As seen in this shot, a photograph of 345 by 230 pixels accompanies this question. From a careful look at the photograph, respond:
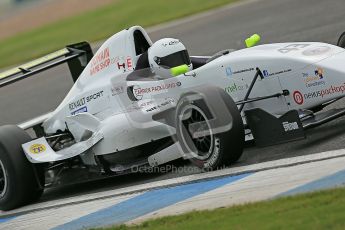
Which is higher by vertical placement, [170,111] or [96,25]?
[170,111]

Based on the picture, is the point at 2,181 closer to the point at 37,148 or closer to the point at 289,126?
the point at 37,148

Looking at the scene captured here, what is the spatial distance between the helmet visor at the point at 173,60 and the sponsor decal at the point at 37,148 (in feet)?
5.00

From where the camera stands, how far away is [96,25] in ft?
75.6

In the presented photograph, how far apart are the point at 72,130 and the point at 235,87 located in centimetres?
217

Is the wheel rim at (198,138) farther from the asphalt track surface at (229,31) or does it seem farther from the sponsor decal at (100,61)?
the asphalt track surface at (229,31)

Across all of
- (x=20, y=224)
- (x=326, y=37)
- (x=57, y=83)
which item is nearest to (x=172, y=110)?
(x=20, y=224)

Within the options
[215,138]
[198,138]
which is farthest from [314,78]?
[198,138]

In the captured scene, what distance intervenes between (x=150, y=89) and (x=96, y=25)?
14.6 m

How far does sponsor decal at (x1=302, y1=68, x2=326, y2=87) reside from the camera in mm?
7535

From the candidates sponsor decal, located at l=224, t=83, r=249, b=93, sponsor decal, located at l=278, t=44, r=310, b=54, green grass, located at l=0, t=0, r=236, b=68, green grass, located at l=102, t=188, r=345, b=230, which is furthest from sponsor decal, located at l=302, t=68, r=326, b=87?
green grass, located at l=0, t=0, r=236, b=68

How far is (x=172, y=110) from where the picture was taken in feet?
27.3

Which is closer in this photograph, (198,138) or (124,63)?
(198,138)

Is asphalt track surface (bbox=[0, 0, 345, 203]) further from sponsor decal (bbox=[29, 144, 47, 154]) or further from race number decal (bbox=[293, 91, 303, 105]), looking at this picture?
sponsor decal (bbox=[29, 144, 47, 154])

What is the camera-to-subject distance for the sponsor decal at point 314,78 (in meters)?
7.54
